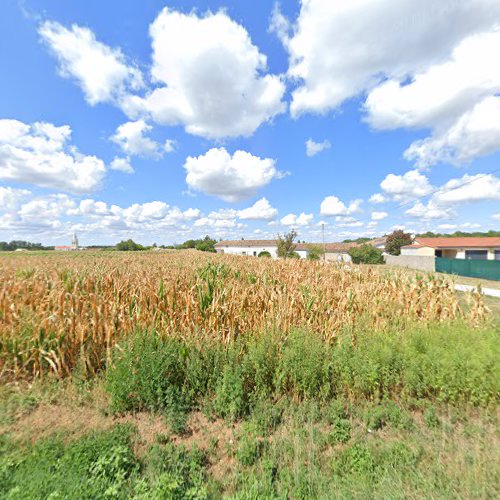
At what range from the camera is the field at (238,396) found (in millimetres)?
2107

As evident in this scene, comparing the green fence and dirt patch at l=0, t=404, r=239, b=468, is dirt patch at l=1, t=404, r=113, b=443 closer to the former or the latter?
dirt patch at l=0, t=404, r=239, b=468

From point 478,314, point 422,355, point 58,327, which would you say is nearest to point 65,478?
point 58,327

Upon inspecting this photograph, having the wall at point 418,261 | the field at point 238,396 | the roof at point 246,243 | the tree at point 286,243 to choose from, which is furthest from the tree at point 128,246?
the field at point 238,396

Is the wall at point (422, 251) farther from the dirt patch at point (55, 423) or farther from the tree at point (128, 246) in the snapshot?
the tree at point (128, 246)

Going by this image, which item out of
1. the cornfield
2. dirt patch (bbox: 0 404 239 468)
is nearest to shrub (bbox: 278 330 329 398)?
the cornfield

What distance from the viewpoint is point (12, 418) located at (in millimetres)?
2838

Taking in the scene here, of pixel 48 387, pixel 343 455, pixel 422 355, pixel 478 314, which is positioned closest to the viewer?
pixel 343 455

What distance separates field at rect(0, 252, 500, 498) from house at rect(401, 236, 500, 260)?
45165 mm

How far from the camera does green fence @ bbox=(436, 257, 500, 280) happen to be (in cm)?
1898

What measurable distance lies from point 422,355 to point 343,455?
1.70 metres

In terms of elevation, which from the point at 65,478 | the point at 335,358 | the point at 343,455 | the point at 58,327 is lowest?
the point at 343,455

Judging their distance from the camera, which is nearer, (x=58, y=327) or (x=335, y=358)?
(x=335, y=358)

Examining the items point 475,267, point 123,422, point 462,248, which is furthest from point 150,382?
point 462,248

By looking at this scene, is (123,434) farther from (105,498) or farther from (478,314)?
(478,314)
